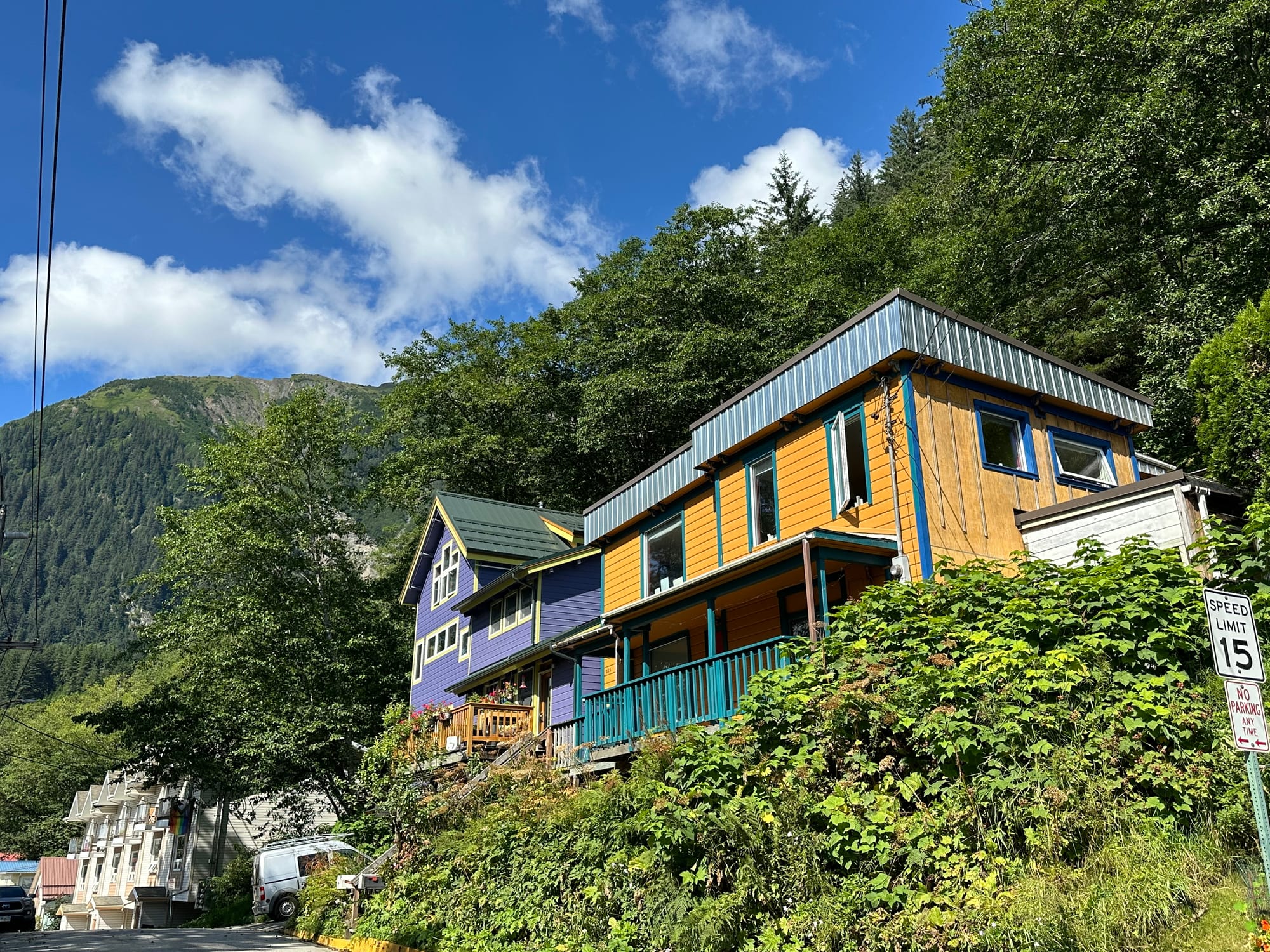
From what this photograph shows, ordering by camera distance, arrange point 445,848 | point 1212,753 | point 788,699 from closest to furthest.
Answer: point 1212,753 → point 788,699 → point 445,848

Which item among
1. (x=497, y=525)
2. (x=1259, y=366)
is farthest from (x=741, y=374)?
(x=1259, y=366)

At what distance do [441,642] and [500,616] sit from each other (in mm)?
4825

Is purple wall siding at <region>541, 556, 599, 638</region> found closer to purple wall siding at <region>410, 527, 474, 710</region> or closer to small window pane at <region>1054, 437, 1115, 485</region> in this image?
purple wall siding at <region>410, 527, 474, 710</region>

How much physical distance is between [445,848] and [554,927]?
4200mm

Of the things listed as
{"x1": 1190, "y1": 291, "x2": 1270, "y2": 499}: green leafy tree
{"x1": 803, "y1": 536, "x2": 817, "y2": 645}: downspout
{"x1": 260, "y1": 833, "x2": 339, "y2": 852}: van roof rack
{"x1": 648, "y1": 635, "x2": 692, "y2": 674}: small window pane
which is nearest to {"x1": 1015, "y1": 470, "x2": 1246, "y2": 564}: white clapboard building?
{"x1": 1190, "y1": 291, "x2": 1270, "y2": 499}: green leafy tree

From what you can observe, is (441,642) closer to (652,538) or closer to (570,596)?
(570,596)

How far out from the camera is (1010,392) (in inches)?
604

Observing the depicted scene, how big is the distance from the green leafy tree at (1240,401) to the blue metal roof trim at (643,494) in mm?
8683

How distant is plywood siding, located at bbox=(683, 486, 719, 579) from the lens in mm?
18078

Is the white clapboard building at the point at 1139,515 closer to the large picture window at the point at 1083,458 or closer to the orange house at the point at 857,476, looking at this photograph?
the orange house at the point at 857,476

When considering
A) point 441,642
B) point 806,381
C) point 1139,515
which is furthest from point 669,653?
point 441,642

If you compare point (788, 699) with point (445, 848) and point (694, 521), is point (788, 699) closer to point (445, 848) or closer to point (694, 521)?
point (445, 848)

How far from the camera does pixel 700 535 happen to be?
18516mm

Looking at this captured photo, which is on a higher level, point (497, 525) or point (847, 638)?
point (497, 525)
